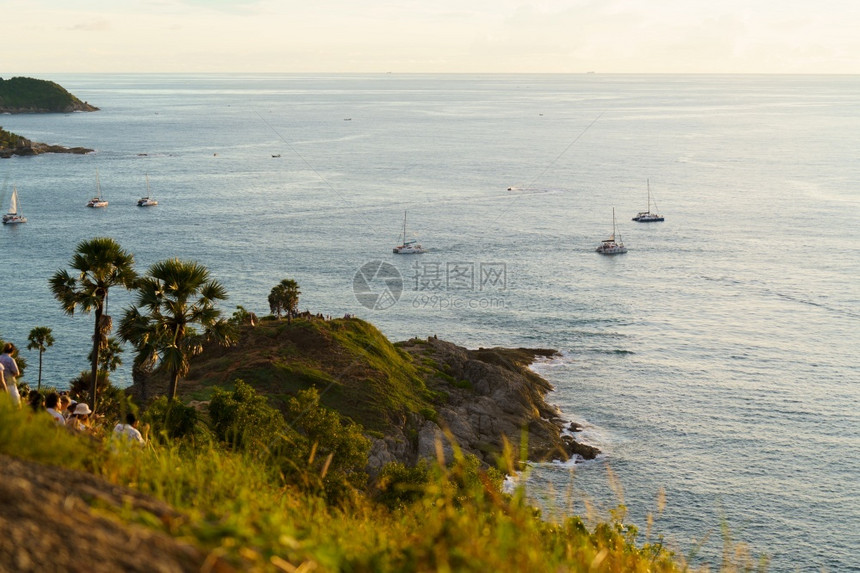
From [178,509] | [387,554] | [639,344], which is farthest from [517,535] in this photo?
[639,344]

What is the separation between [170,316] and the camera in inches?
1422

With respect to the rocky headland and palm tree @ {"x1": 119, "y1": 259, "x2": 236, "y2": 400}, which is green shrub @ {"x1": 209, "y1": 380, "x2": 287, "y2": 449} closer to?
palm tree @ {"x1": 119, "y1": 259, "x2": 236, "y2": 400}

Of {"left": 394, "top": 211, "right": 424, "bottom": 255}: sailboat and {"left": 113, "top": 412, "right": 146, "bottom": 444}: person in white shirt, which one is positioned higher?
{"left": 113, "top": 412, "right": 146, "bottom": 444}: person in white shirt

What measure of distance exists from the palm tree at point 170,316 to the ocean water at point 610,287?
16589mm

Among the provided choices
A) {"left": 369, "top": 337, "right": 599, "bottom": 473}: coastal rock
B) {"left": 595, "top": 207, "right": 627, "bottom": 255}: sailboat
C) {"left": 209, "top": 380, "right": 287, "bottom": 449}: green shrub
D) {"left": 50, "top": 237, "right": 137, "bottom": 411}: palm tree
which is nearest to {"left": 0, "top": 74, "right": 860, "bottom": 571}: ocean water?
{"left": 595, "top": 207, "right": 627, "bottom": 255}: sailboat

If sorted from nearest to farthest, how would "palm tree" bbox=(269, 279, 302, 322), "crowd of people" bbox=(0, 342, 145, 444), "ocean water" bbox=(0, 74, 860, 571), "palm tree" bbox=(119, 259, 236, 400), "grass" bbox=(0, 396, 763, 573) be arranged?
"grass" bbox=(0, 396, 763, 573), "crowd of people" bbox=(0, 342, 145, 444), "palm tree" bbox=(119, 259, 236, 400), "ocean water" bbox=(0, 74, 860, 571), "palm tree" bbox=(269, 279, 302, 322)

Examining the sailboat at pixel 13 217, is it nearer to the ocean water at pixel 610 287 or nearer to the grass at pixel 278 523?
the ocean water at pixel 610 287

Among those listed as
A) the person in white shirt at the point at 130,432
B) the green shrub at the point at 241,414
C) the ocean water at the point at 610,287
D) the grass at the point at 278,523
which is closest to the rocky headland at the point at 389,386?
the ocean water at the point at 610,287

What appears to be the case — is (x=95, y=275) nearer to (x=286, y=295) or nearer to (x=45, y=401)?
(x=45, y=401)

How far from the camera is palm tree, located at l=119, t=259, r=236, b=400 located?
113ft

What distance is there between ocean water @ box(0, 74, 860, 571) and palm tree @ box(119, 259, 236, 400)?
16.6m

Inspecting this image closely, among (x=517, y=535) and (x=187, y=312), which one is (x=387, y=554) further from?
(x=187, y=312)

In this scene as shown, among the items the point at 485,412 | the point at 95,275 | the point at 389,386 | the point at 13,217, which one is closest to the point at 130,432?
the point at 95,275

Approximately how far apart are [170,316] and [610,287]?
257 feet
